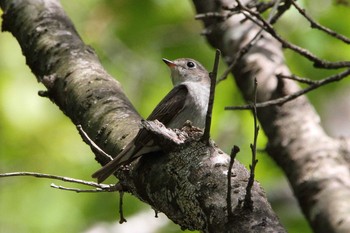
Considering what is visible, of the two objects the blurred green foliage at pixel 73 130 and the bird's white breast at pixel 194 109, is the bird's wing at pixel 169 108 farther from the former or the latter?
the blurred green foliage at pixel 73 130

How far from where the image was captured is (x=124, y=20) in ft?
23.9

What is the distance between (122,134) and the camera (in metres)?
3.76

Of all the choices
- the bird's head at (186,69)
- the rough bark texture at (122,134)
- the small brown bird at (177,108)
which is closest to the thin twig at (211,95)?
the rough bark texture at (122,134)

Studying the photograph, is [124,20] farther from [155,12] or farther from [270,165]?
[270,165]

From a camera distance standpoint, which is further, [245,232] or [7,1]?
[7,1]

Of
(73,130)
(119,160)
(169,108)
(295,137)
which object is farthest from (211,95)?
(73,130)

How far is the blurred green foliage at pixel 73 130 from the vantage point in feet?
22.5

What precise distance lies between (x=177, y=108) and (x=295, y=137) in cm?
88

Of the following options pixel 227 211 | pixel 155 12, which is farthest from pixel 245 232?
pixel 155 12

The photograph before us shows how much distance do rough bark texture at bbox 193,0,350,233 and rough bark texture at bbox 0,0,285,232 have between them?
3.66 feet

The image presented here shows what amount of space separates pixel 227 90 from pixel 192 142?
3545mm

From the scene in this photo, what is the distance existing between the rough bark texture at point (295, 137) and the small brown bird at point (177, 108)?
0.39 m

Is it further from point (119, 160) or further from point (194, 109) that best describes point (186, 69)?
point (119, 160)

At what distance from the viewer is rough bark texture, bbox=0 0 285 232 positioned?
2.76 meters
